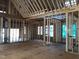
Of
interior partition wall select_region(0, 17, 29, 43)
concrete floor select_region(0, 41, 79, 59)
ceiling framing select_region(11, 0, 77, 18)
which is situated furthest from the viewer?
interior partition wall select_region(0, 17, 29, 43)

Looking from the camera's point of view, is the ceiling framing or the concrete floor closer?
the concrete floor

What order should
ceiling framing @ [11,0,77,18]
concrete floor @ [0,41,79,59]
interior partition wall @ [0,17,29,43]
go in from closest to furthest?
concrete floor @ [0,41,79,59] < ceiling framing @ [11,0,77,18] < interior partition wall @ [0,17,29,43]

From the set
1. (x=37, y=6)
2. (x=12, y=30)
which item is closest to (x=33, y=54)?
(x=37, y=6)

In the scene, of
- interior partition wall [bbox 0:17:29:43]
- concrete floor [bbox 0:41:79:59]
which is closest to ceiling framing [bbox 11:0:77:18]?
interior partition wall [bbox 0:17:29:43]

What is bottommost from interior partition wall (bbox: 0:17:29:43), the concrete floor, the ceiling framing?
the concrete floor

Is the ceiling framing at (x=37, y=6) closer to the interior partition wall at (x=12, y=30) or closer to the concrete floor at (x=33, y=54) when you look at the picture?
the interior partition wall at (x=12, y=30)

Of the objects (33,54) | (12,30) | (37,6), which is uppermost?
(37,6)

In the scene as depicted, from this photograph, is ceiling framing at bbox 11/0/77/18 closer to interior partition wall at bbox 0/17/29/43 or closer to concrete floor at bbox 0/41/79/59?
interior partition wall at bbox 0/17/29/43

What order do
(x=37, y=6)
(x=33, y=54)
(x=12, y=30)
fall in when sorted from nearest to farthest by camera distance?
(x=33, y=54)
(x=37, y=6)
(x=12, y=30)

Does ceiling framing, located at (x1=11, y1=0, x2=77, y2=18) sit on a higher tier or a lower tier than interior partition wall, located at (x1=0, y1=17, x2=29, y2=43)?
higher

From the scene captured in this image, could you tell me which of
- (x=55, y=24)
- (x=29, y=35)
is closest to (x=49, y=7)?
(x=55, y=24)

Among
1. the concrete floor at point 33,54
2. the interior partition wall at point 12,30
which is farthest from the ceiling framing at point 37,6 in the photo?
the concrete floor at point 33,54

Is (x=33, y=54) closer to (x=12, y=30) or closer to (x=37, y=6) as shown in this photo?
(x=37, y=6)

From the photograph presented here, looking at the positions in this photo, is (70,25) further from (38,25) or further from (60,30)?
(38,25)
